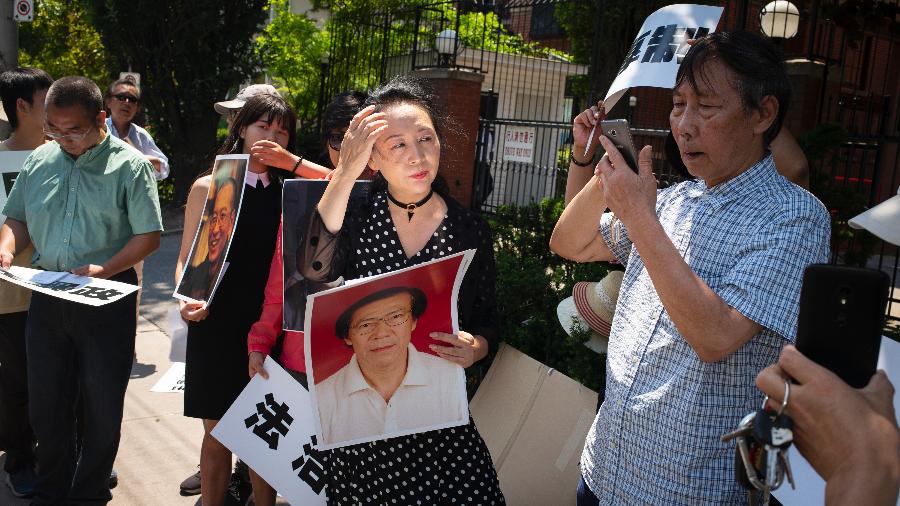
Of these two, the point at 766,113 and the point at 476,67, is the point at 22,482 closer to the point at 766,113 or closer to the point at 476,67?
the point at 766,113

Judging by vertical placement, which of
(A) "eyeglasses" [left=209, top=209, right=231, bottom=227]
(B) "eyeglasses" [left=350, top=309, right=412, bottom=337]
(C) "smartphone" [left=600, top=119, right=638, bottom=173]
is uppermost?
(C) "smartphone" [left=600, top=119, right=638, bottom=173]

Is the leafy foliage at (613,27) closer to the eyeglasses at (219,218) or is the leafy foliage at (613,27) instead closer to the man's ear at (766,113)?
the eyeglasses at (219,218)

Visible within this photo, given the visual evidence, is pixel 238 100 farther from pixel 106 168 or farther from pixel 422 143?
pixel 422 143

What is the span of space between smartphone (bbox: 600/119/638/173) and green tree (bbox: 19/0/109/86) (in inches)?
784

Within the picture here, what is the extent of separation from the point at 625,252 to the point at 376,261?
0.70 meters

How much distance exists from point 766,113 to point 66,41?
73.7ft

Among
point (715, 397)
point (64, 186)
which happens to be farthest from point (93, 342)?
point (715, 397)

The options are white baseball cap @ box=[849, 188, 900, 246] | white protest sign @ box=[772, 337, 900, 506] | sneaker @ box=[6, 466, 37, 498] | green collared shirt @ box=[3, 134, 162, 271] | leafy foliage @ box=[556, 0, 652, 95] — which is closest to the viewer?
white baseball cap @ box=[849, 188, 900, 246]

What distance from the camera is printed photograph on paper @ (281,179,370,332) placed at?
2537mm

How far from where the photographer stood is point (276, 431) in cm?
317

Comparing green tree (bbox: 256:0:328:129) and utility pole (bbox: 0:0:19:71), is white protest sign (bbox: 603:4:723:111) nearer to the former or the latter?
utility pole (bbox: 0:0:19:71)

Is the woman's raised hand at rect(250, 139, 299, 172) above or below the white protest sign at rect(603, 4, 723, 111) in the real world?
below

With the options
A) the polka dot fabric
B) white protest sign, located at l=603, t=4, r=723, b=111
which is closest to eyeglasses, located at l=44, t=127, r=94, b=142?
the polka dot fabric

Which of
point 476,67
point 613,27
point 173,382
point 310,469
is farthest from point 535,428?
point 476,67
